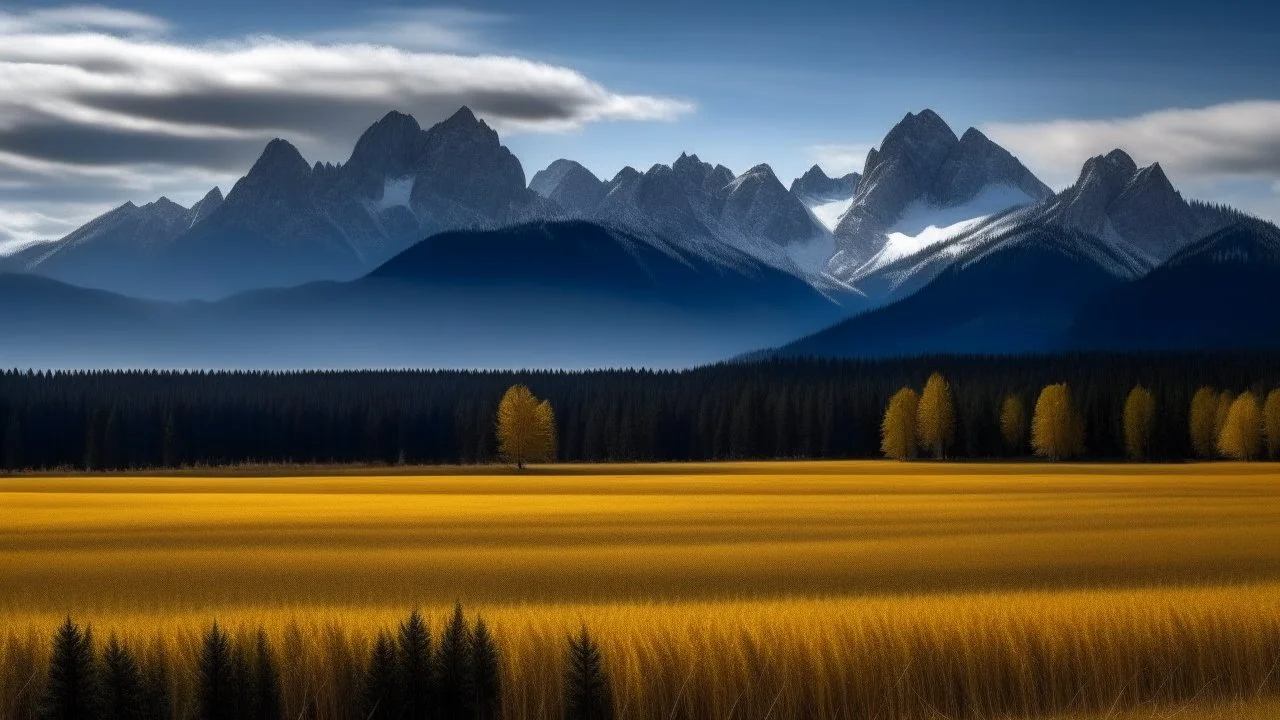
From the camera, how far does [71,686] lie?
22.2m

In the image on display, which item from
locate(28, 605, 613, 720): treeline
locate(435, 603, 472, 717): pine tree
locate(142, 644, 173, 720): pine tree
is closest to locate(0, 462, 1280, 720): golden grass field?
locate(142, 644, 173, 720): pine tree

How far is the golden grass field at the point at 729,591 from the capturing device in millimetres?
24573

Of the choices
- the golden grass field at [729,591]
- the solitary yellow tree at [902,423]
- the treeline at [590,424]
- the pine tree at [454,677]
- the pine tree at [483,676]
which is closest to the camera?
the pine tree at [454,677]

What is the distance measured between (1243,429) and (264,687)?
486ft

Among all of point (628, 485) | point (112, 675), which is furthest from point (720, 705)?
point (628, 485)

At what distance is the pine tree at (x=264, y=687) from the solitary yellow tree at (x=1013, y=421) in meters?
155

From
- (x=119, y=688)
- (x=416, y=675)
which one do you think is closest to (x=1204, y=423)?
(x=416, y=675)

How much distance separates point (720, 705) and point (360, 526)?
131ft

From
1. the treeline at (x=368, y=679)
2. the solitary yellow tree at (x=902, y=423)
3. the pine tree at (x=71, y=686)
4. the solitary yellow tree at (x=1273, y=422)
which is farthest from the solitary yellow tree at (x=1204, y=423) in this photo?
the pine tree at (x=71, y=686)

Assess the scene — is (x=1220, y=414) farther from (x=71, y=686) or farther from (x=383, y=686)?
(x=71, y=686)

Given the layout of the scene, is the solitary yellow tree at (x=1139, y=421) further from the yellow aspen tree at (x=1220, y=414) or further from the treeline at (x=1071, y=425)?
the yellow aspen tree at (x=1220, y=414)

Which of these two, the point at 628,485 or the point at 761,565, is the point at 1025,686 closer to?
the point at 761,565

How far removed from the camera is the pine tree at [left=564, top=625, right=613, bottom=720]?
23359 millimetres

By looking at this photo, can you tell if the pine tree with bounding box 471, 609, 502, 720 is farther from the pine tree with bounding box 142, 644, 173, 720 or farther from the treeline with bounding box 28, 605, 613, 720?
the pine tree with bounding box 142, 644, 173, 720
